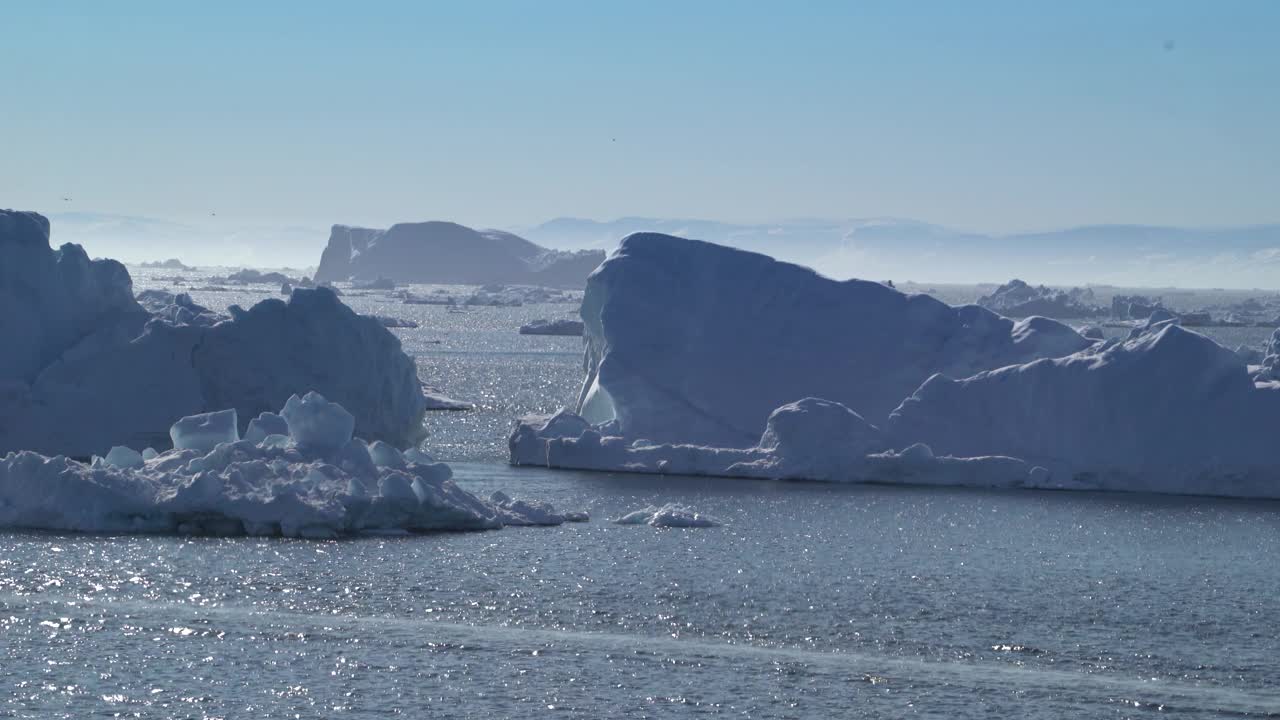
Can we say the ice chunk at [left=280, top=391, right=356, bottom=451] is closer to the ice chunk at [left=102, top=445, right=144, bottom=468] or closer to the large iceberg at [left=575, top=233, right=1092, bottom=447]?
the ice chunk at [left=102, top=445, right=144, bottom=468]

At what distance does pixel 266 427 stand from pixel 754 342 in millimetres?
10084

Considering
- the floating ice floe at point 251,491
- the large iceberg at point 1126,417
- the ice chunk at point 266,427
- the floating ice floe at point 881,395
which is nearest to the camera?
the floating ice floe at point 251,491

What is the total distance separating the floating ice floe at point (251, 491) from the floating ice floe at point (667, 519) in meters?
2.11

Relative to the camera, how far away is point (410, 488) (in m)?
21.1

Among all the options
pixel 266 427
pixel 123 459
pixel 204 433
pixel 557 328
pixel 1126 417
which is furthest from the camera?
pixel 557 328

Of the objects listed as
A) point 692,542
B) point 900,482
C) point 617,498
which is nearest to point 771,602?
point 692,542

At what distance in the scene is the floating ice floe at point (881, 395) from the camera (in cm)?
2556

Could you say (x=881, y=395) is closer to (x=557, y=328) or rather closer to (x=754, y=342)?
(x=754, y=342)

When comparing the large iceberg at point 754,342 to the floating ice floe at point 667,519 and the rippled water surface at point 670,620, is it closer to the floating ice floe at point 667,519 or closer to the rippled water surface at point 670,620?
the rippled water surface at point 670,620

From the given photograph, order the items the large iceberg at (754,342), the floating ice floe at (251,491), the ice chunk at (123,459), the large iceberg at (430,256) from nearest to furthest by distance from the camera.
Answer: the floating ice floe at (251,491)
the ice chunk at (123,459)
the large iceberg at (754,342)
the large iceberg at (430,256)

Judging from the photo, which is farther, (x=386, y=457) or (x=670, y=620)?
(x=386, y=457)

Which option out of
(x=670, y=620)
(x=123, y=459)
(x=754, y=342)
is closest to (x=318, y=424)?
(x=123, y=459)

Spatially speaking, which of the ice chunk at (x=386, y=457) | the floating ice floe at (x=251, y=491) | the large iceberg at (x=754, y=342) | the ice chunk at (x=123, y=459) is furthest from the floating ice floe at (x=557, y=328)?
the floating ice floe at (x=251, y=491)

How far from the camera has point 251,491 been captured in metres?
20.7
